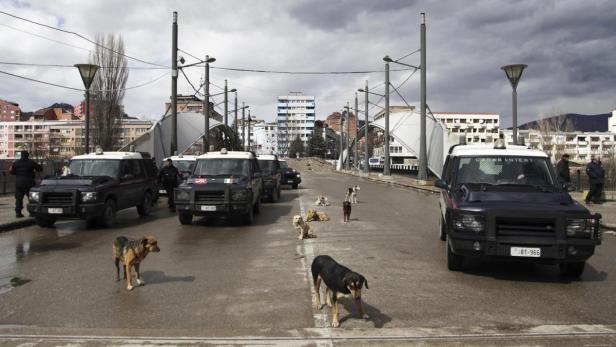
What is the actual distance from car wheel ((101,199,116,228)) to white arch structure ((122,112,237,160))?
53.3 ft

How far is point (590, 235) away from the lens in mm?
6387

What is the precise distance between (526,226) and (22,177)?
12.7 metres

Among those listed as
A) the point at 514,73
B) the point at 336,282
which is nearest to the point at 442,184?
the point at 336,282

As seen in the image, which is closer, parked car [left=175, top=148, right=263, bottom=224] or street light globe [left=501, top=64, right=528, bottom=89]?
parked car [left=175, top=148, right=263, bottom=224]

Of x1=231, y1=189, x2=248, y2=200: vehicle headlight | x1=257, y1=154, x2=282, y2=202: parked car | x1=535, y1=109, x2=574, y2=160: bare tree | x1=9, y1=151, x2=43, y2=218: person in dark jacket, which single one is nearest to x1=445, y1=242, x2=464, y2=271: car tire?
x1=231, y1=189, x2=248, y2=200: vehicle headlight

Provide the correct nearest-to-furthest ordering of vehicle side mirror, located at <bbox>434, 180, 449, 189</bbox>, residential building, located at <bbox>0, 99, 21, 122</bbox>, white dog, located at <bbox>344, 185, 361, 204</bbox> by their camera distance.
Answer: vehicle side mirror, located at <bbox>434, 180, 449, 189</bbox>, white dog, located at <bbox>344, 185, 361, 204</bbox>, residential building, located at <bbox>0, 99, 21, 122</bbox>

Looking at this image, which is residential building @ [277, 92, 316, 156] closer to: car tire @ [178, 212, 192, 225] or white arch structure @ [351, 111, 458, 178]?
white arch structure @ [351, 111, 458, 178]

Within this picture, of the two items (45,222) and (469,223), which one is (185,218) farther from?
(469,223)

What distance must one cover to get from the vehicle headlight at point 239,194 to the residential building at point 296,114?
17217 centimetres

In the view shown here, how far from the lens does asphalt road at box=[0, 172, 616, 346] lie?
4.67 meters

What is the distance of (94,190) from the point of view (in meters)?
11.8

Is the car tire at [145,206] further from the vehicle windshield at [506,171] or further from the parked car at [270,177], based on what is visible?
the vehicle windshield at [506,171]

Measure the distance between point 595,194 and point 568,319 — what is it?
14.6 metres

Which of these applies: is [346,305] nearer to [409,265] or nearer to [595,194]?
[409,265]
